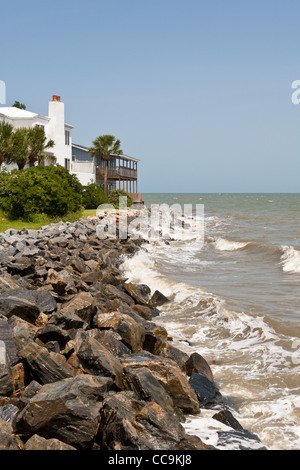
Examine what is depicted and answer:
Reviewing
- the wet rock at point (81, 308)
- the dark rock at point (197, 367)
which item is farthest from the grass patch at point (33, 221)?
the dark rock at point (197, 367)

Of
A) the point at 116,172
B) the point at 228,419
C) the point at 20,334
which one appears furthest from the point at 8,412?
the point at 116,172

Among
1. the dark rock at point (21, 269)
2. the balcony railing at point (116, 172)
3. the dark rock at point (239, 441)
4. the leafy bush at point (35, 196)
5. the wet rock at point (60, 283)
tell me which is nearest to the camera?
the dark rock at point (239, 441)

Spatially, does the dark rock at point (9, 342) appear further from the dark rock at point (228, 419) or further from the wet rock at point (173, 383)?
the dark rock at point (228, 419)

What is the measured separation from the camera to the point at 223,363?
8297 millimetres

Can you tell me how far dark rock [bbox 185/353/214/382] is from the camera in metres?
7.29

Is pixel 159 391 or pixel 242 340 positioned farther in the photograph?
pixel 242 340

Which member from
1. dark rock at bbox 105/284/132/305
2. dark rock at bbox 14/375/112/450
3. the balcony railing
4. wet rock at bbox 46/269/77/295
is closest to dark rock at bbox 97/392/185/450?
dark rock at bbox 14/375/112/450

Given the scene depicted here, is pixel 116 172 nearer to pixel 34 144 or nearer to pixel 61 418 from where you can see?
→ pixel 34 144

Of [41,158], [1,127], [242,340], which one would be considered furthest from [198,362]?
[41,158]

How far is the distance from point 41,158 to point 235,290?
28.0 m

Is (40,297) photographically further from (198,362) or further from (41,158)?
(41,158)

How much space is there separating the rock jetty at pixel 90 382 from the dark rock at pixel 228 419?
1cm

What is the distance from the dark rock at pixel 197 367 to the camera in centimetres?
729

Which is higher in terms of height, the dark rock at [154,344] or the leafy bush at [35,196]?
the leafy bush at [35,196]
